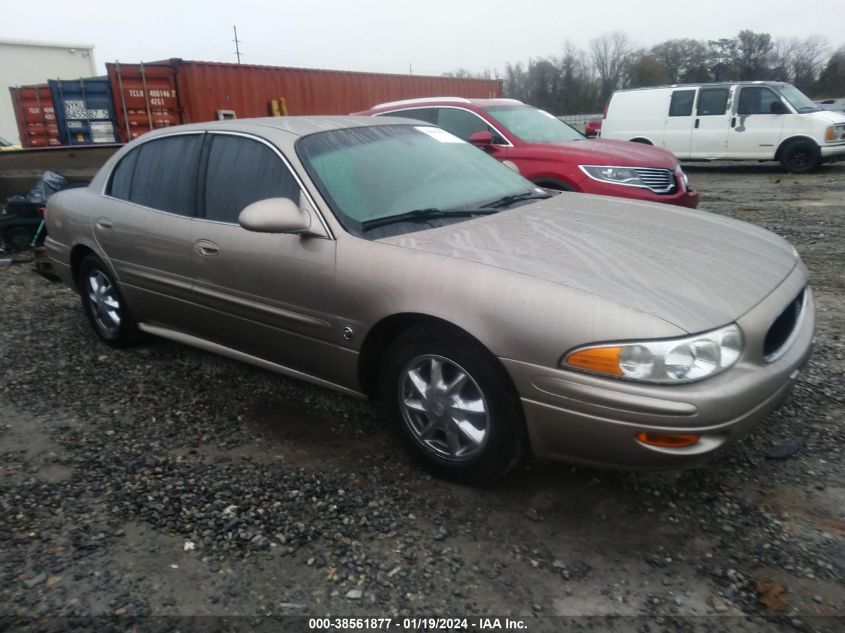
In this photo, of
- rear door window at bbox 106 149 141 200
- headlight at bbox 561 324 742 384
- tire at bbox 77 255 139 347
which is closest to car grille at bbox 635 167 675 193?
headlight at bbox 561 324 742 384

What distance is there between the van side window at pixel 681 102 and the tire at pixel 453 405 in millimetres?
13007

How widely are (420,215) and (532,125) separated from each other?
184 inches

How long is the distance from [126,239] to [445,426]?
246 centimetres

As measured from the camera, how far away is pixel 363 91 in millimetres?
17797

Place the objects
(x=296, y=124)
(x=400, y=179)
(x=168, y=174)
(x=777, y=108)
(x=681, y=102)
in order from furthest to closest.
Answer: (x=681, y=102), (x=777, y=108), (x=168, y=174), (x=296, y=124), (x=400, y=179)

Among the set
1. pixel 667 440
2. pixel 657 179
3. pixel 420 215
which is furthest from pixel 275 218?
pixel 657 179

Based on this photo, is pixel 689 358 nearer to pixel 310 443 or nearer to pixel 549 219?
pixel 549 219

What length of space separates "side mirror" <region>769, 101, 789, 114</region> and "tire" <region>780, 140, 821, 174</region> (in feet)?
2.05

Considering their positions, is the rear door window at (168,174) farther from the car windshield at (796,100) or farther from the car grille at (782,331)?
the car windshield at (796,100)

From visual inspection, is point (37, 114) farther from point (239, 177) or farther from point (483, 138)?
point (239, 177)

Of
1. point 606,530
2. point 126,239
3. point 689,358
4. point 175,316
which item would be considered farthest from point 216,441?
point 689,358

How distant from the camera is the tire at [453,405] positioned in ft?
8.21

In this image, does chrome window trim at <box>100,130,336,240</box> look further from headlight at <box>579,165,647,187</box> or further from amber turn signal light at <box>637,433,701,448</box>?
headlight at <box>579,165,647,187</box>

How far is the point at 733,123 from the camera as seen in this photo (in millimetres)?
13203
